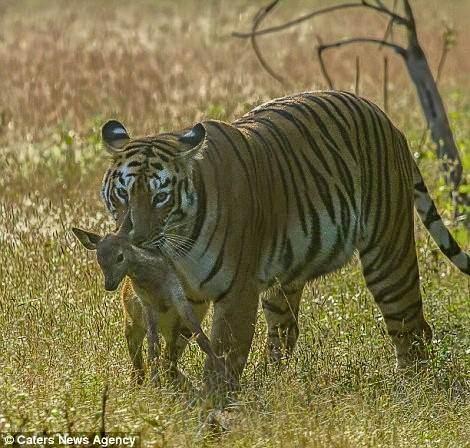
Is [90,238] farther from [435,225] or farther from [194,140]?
[435,225]

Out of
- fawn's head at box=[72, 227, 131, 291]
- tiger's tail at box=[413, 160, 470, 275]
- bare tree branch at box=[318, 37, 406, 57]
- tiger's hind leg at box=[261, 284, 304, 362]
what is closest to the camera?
fawn's head at box=[72, 227, 131, 291]

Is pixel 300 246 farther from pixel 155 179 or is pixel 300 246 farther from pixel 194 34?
pixel 194 34

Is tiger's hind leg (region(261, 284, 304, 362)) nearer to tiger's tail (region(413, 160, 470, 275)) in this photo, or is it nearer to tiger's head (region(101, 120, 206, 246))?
tiger's tail (region(413, 160, 470, 275))

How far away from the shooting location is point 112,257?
5.57 m

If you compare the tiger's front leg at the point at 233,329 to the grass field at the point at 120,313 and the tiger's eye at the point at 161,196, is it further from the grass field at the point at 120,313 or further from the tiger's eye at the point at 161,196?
the tiger's eye at the point at 161,196

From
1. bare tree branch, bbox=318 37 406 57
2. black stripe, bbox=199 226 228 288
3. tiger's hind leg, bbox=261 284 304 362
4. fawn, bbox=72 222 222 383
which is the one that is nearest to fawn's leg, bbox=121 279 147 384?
fawn, bbox=72 222 222 383

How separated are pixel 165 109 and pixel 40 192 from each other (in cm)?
331

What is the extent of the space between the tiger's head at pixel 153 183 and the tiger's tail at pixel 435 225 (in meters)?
1.86

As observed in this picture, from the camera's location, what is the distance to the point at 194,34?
20000 mm

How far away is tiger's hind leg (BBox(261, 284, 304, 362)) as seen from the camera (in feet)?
24.3

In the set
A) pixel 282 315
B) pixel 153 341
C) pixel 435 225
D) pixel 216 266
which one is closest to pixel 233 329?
pixel 216 266

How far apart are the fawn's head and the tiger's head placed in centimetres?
9

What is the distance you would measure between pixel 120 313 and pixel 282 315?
85 cm

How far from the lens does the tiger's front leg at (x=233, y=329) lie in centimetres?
623
